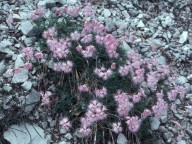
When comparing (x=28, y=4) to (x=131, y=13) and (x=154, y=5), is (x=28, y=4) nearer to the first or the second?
(x=131, y=13)

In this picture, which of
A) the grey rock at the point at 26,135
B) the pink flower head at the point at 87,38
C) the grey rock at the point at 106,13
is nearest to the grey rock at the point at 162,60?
the grey rock at the point at 106,13

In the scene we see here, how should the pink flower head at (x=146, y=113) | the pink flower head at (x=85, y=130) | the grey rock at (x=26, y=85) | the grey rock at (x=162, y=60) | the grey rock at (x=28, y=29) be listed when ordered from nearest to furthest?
the pink flower head at (x=85, y=130)
the pink flower head at (x=146, y=113)
the grey rock at (x=26, y=85)
the grey rock at (x=28, y=29)
the grey rock at (x=162, y=60)

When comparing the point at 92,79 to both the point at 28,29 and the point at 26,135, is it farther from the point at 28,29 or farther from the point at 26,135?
the point at 28,29

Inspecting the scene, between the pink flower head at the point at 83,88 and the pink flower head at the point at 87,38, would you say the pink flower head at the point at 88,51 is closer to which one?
the pink flower head at the point at 87,38

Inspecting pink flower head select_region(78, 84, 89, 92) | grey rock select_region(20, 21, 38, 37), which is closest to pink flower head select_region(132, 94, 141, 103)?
pink flower head select_region(78, 84, 89, 92)

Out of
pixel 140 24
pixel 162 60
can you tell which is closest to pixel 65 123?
pixel 162 60

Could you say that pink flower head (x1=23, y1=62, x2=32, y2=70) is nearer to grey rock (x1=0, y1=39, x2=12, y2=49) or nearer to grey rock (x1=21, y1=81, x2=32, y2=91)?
grey rock (x1=21, y1=81, x2=32, y2=91)

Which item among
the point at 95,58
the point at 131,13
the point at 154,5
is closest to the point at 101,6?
the point at 131,13
